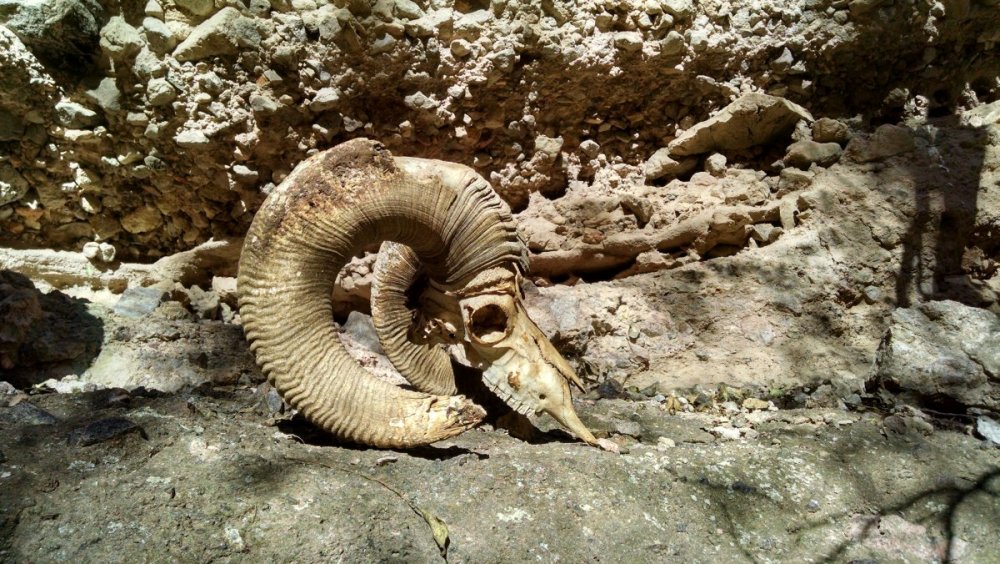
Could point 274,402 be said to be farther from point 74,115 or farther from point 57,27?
point 57,27

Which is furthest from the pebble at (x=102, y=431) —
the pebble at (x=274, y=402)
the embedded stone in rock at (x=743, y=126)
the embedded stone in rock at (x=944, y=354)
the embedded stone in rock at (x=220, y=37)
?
the embedded stone in rock at (x=743, y=126)

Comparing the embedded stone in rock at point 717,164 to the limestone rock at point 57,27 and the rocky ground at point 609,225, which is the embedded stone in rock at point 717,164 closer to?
the rocky ground at point 609,225

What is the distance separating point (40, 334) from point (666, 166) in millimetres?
4301

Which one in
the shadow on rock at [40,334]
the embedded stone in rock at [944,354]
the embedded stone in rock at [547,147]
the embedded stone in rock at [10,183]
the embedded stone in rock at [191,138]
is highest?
the embedded stone in rock at [547,147]

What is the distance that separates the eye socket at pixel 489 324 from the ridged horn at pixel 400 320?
0.56 metres

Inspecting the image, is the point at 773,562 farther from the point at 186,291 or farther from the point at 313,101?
the point at 186,291

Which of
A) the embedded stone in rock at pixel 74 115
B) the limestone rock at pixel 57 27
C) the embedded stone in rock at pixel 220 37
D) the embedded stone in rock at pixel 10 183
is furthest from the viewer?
the embedded stone in rock at pixel 10 183

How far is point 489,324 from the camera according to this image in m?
2.72

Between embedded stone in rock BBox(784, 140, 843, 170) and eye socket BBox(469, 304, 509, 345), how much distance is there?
9.38 feet

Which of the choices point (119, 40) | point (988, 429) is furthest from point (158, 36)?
A: point (988, 429)

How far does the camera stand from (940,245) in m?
3.81

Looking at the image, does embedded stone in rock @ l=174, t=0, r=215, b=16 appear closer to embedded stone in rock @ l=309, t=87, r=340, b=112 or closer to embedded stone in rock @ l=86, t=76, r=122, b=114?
embedded stone in rock @ l=86, t=76, r=122, b=114

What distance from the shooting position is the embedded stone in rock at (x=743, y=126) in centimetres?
425

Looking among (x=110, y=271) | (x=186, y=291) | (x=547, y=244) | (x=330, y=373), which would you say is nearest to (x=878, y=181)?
(x=547, y=244)
